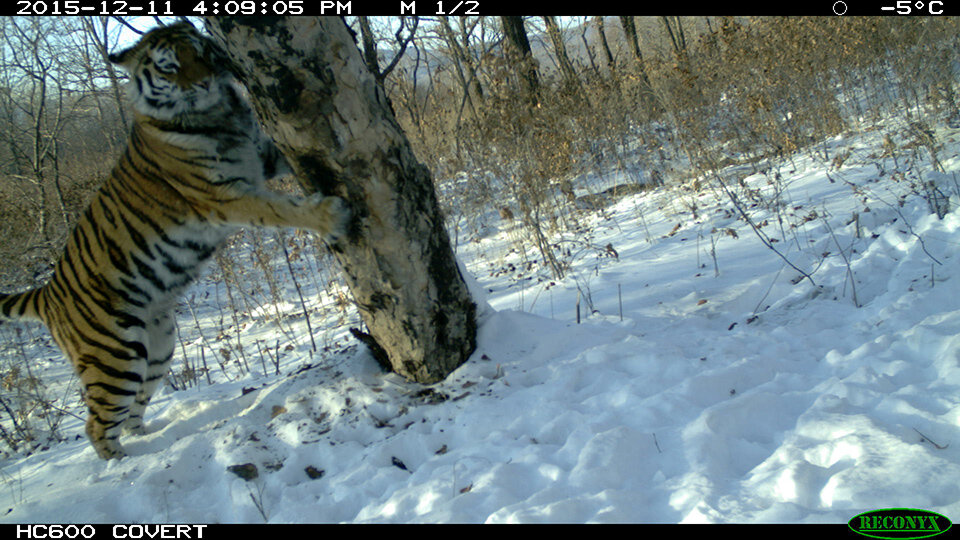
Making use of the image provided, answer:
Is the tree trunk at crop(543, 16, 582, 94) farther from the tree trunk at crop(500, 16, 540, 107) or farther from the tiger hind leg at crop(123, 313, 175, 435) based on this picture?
the tiger hind leg at crop(123, 313, 175, 435)

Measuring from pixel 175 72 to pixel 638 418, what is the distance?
2609 mm

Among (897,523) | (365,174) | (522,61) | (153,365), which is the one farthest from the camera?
(522,61)

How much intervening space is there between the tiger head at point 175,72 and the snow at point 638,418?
1543 mm

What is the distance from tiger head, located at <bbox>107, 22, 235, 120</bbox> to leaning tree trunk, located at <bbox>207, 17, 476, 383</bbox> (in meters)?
0.27

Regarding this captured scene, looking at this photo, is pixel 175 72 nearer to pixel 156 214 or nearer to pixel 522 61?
pixel 156 214

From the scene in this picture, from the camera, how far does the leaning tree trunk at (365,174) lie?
2270mm

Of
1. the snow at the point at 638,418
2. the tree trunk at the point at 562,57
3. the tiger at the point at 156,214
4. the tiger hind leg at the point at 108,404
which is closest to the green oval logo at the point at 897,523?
the snow at the point at 638,418

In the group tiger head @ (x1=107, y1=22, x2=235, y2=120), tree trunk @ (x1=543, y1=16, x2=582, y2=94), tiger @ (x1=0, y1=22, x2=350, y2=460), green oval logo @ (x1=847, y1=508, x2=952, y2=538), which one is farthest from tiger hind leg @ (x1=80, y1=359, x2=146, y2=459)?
tree trunk @ (x1=543, y1=16, x2=582, y2=94)

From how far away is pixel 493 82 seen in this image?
6.72 m

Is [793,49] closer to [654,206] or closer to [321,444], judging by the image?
[654,206]

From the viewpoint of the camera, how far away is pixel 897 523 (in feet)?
4.31

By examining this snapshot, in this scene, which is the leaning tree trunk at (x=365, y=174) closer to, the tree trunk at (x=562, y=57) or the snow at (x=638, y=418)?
the snow at (x=638, y=418)

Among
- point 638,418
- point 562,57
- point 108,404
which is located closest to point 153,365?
point 108,404
